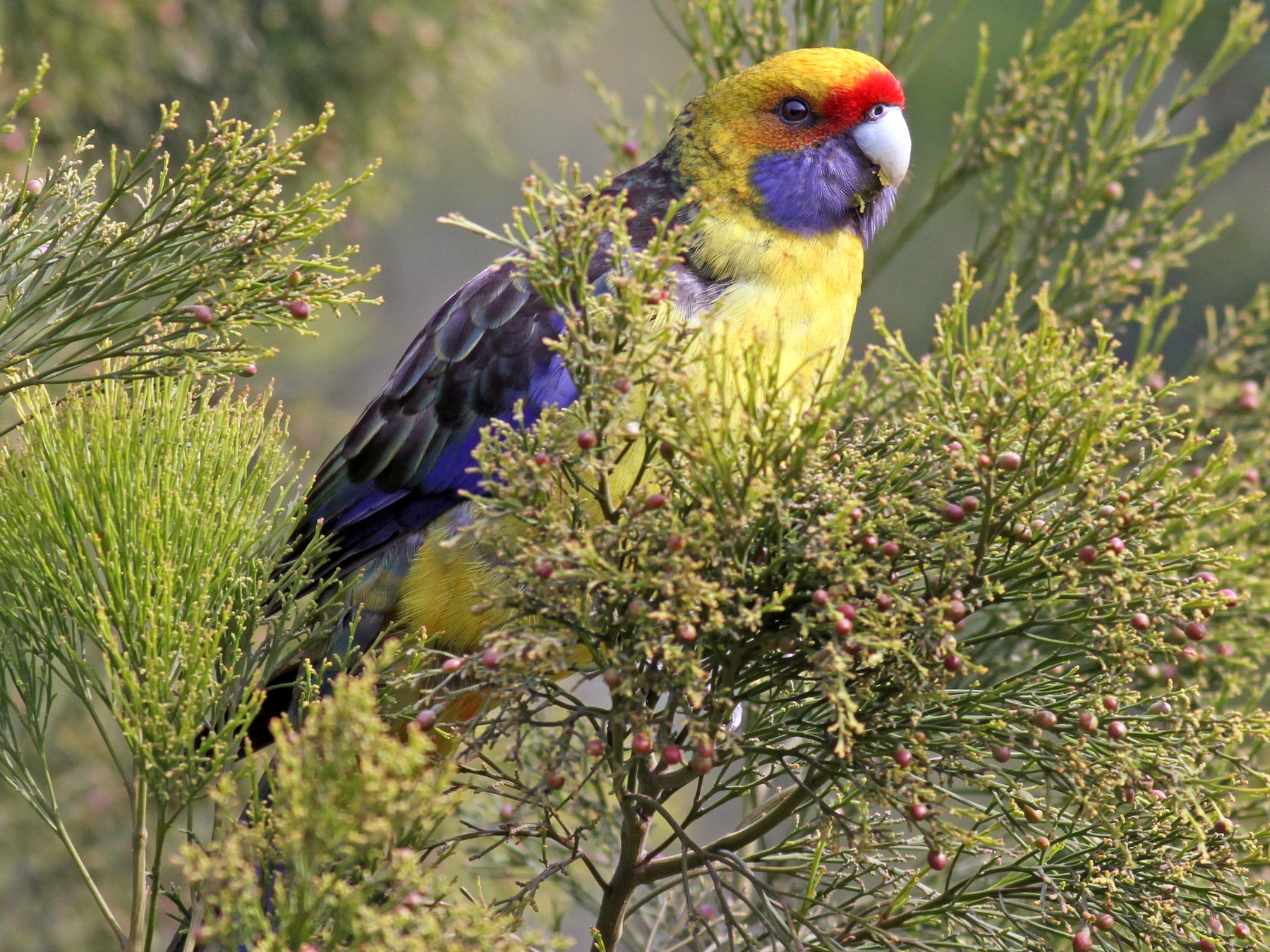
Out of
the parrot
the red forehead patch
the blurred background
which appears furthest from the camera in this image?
the blurred background

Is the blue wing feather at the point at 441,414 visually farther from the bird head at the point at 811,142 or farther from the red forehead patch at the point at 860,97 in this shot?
the red forehead patch at the point at 860,97

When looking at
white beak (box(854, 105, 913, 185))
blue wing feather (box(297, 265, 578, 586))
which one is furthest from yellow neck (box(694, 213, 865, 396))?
blue wing feather (box(297, 265, 578, 586))

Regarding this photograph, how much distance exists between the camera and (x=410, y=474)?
205 centimetres

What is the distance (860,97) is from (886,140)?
9cm

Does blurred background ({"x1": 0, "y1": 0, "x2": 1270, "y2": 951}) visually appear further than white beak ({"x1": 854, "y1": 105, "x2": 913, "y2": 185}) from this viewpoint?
Yes

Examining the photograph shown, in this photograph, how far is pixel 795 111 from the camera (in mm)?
2186

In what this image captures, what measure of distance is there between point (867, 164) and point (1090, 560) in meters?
1.19

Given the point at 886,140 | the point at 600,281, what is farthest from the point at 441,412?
the point at 886,140

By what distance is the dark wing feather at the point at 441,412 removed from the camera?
A: 2.03 meters

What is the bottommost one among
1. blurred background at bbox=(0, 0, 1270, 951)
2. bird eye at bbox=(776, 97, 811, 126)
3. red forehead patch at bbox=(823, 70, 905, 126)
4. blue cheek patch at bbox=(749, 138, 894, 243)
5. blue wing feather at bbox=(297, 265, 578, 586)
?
blue wing feather at bbox=(297, 265, 578, 586)

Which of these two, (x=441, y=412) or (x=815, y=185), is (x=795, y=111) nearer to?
(x=815, y=185)

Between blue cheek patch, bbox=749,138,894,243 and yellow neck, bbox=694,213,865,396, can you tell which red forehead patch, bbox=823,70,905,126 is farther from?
yellow neck, bbox=694,213,865,396

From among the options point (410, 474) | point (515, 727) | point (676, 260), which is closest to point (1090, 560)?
point (676, 260)

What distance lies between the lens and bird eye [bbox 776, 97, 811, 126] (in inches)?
85.7
